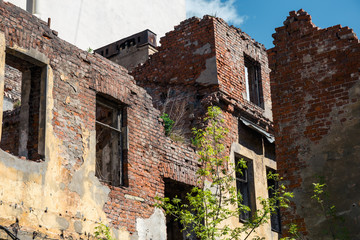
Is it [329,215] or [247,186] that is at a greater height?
[247,186]

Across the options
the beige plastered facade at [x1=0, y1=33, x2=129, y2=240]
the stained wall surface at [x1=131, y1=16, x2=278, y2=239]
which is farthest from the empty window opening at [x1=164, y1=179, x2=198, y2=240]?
the beige plastered facade at [x1=0, y1=33, x2=129, y2=240]

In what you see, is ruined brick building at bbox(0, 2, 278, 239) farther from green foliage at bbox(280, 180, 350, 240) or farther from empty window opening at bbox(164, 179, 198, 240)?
green foliage at bbox(280, 180, 350, 240)

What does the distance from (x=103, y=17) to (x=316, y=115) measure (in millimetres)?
12552

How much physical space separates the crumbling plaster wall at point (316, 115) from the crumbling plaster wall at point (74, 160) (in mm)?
2720

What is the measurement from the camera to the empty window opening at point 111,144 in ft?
38.5

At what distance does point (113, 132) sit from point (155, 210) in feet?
5.80

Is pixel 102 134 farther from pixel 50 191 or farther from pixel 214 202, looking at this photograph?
pixel 214 202

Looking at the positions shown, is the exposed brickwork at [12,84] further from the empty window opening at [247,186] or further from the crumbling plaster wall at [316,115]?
the crumbling plaster wall at [316,115]

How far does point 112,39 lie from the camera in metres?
22.3

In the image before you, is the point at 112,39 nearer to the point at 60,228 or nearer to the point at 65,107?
the point at 65,107

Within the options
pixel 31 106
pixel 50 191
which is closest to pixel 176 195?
pixel 50 191

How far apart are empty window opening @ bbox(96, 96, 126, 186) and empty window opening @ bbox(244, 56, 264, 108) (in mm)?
6425

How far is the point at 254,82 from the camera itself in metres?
17.8

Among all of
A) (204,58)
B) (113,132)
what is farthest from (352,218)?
(204,58)
